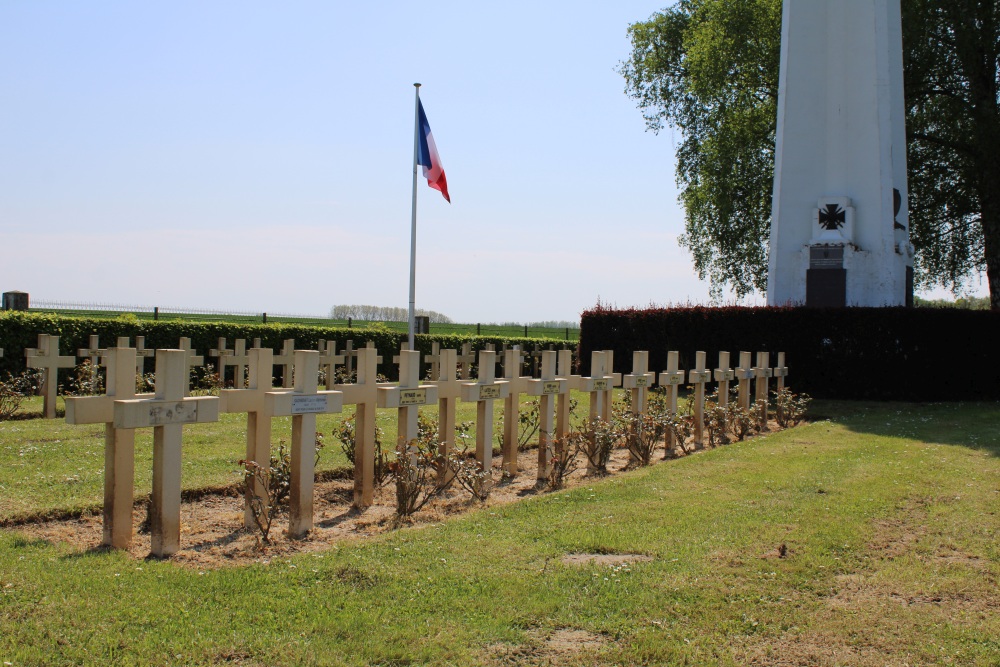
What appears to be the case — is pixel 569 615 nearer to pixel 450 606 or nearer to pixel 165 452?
pixel 450 606

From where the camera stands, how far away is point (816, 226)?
59.6 ft

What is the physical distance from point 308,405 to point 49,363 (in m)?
8.11

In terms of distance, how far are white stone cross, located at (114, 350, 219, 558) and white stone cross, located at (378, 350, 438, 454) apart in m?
1.95

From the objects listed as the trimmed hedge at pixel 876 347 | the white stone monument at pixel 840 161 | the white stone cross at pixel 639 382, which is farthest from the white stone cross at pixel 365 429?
the white stone monument at pixel 840 161

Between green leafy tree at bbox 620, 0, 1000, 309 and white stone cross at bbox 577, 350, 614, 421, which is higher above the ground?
green leafy tree at bbox 620, 0, 1000, 309

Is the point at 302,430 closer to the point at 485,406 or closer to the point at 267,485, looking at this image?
the point at 267,485

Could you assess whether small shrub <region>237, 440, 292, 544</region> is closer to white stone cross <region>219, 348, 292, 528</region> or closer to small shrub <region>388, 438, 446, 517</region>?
white stone cross <region>219, 348, 292, 528</region>

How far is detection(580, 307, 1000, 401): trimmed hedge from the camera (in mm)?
15836

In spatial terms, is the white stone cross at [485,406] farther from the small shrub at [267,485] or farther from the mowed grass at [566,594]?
the small shrub at [267,485]

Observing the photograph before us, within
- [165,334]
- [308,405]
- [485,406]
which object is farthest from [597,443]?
[165,334]

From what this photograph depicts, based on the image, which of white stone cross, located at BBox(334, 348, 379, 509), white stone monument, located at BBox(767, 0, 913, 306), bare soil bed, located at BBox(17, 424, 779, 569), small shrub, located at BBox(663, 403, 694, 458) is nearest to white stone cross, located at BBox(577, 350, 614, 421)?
small shrub, located at BBox(663, 403, 694, 458)

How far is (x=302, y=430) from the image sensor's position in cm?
561

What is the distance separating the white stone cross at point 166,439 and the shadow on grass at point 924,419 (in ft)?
27.5

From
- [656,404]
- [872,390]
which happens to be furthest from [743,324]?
[656,404]
